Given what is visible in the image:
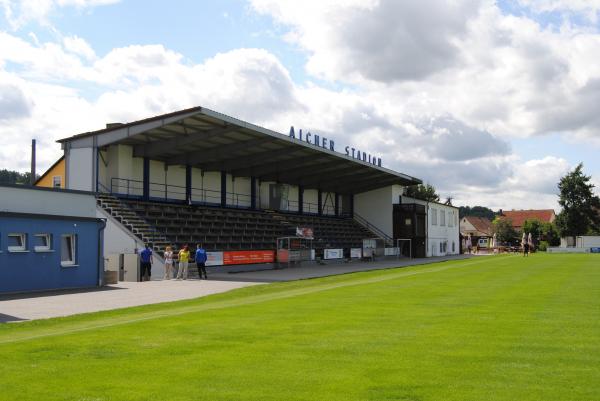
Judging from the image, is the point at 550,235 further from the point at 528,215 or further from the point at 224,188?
the point at 224,188

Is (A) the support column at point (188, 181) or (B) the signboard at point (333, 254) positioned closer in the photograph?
(A) the support column at point (188, 181)

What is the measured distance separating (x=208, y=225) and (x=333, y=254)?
1269 centimetres

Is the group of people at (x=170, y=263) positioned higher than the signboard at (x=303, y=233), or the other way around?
the signboard at (x=303, y=233)

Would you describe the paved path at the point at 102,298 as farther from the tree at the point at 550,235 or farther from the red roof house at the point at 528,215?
the red roof house at the point at 528,215

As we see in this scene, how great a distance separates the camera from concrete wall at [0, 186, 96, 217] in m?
22.6

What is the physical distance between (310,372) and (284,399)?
1.34 m

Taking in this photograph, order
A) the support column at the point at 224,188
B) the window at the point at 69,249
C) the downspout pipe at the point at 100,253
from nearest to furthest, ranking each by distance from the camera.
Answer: the window at the point at 69,249 → the downspout pipe at the point at 100,253 → the support column at the point at 224,188

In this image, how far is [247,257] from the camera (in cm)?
3897

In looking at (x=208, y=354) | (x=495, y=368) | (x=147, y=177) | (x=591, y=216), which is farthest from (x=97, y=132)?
(x=591, y=216)

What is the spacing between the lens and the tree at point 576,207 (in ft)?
314

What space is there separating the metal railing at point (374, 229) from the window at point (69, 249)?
4375 cm

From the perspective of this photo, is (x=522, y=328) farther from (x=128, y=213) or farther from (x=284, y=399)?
(x=128, y=213)

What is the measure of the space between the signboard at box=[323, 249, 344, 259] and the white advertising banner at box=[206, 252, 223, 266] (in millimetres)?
14176

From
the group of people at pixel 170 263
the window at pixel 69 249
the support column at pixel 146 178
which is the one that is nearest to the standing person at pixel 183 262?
the group of people at pixel 170 263
